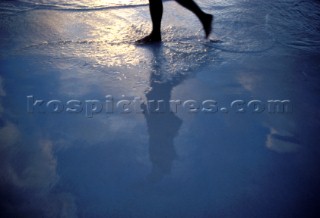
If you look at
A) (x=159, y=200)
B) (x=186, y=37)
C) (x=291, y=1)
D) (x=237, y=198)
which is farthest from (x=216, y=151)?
(x=291, y=1)

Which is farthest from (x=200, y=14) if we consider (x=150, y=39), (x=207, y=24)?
(x=150, y=39)

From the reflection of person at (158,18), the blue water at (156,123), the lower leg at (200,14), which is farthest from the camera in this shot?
the lower leg at (200,14)

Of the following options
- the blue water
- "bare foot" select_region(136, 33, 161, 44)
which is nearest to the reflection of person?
"bare foot" select_region(136, 33, 161, 44)

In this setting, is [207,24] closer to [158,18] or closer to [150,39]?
[158,18]

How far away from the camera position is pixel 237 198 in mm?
1441

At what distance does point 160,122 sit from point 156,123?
0.11ft

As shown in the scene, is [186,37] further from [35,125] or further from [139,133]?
[35,125]

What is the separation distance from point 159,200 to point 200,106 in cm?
89

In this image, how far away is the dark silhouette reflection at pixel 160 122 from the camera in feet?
5.27

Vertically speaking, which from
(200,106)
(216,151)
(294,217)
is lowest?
(294,217)

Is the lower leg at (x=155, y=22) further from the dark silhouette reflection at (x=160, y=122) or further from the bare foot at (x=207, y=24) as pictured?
the bare foot at (x=207, y=24)

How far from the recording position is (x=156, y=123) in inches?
74.5

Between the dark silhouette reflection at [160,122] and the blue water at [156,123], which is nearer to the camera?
the blue water at [156,123]

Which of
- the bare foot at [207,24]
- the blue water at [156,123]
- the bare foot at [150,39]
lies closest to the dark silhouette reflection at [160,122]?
the blue water at [156,123]
